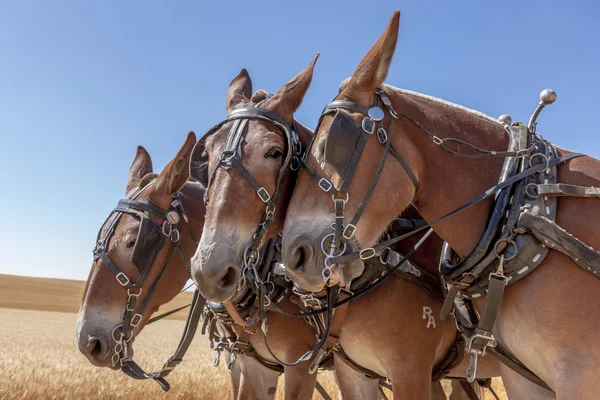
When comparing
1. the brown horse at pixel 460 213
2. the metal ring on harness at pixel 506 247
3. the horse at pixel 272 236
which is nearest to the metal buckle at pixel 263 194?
the horse at pixel 272 236

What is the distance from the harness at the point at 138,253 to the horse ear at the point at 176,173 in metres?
0.17

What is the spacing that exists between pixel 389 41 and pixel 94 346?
388 centimetres

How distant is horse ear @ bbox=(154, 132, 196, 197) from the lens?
5668mm

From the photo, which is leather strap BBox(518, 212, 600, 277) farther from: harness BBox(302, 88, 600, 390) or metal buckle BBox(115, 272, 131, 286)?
metal buckle BBox(115, 272, 131, 286)

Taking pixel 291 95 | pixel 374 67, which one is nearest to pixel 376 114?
pixel 374 67

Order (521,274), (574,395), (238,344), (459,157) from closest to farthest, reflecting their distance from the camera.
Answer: (574,395), (521,274), (459,157), (238,344)

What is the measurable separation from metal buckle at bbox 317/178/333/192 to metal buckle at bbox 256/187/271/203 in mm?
640

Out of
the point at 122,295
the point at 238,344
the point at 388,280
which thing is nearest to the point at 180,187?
the point at 122,295

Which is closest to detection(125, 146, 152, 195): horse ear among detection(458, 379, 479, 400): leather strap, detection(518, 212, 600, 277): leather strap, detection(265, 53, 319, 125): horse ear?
detection(265, 53, 319, 125): horse ear

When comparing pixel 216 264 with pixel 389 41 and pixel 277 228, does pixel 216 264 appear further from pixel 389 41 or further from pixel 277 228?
pixel 389 41

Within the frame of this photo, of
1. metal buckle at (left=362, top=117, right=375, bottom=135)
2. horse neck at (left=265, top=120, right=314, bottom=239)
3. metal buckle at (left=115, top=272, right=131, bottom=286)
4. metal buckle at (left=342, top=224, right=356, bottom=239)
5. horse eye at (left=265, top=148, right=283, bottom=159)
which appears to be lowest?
metal buckle at (left=115, top=272, right=131, bottom=286)

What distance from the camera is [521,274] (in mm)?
3002

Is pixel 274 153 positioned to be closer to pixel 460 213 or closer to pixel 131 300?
pixel 460 213

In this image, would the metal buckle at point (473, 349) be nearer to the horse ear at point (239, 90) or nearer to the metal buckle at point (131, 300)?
the horse ear at point (239, 90)
